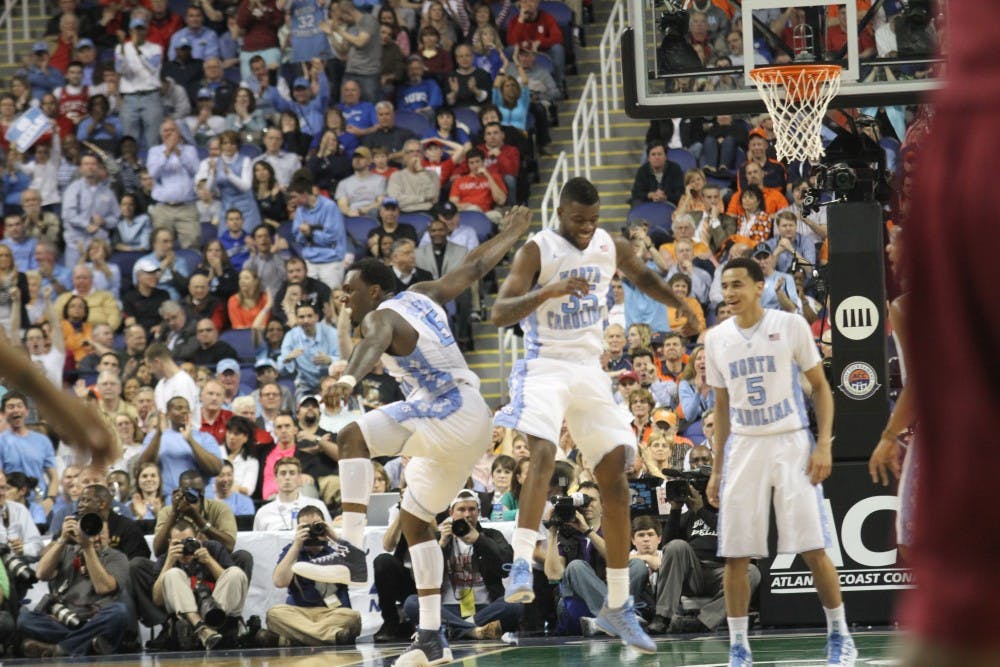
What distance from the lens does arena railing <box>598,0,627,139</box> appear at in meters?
19.6

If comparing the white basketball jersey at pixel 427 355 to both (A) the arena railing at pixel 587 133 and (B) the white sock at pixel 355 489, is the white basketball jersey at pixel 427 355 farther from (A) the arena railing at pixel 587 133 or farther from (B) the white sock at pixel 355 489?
(A) the arena railing at pixel 587 133

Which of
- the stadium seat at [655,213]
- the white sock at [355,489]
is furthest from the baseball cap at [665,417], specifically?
the white sock at [355,489]

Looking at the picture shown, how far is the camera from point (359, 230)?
18.9 meters

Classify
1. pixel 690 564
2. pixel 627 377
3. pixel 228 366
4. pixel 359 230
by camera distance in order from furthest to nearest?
pixel 359 230, pixel 228 366, pixel 627 377, pixel 690 564

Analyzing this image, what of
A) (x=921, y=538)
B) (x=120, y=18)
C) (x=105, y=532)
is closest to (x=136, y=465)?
(x=105, y=532)

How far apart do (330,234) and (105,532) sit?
6273 mm

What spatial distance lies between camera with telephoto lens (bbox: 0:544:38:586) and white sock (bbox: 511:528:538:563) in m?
6.26

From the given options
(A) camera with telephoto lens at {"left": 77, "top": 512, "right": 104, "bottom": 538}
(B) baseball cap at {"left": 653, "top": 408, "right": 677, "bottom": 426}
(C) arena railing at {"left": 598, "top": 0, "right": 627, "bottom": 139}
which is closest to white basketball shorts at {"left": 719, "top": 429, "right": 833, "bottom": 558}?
(B) baseball cap at {"left": 653, "top": 408, "right": 677, "bottom": 426}

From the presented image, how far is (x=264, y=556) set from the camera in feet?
43.2

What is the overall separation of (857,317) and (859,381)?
19.2 inches

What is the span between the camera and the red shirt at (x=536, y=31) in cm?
2064

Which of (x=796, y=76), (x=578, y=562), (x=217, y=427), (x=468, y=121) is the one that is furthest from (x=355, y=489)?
(x=468, y=121)

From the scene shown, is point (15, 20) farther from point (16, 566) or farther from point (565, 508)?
point (565, 508)

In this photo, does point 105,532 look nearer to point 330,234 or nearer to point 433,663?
point 433,663
